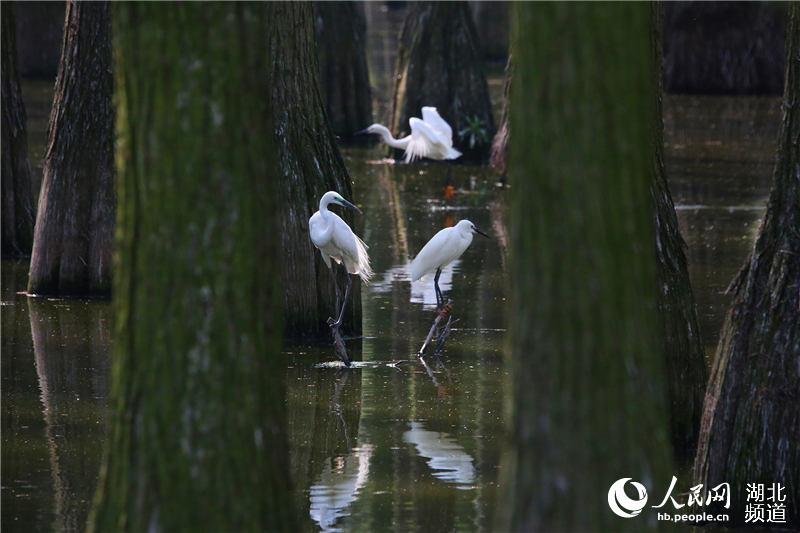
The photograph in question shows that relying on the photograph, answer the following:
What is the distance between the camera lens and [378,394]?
883cm

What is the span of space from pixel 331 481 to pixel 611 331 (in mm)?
3259

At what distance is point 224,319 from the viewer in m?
4.60

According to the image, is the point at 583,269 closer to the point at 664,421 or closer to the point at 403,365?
the point at 664,421

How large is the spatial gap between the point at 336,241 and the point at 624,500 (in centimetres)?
514

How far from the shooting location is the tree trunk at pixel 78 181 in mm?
10773

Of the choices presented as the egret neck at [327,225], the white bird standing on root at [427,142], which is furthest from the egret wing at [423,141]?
the egret neck at [327,225]

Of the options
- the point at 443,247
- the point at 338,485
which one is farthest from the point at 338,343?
the point at 338,485

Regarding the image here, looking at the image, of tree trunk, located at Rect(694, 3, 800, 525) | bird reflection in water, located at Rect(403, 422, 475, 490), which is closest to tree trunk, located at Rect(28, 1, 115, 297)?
bird reflection in water, located at Rect(403, 422, 475, 490)

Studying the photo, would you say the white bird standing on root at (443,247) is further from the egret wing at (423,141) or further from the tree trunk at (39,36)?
the tree trunk at (39,36)

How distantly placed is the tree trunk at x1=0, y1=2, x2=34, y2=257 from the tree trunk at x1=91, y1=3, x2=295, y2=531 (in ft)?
25.0

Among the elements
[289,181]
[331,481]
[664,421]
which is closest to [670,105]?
[289,181]

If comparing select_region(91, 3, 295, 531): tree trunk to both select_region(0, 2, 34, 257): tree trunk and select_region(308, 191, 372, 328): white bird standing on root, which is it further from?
select_region(0, 2, 34, 257): tree trunk

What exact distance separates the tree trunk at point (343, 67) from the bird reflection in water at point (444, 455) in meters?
12.8

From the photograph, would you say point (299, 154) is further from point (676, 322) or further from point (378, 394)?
point (676, 322)
